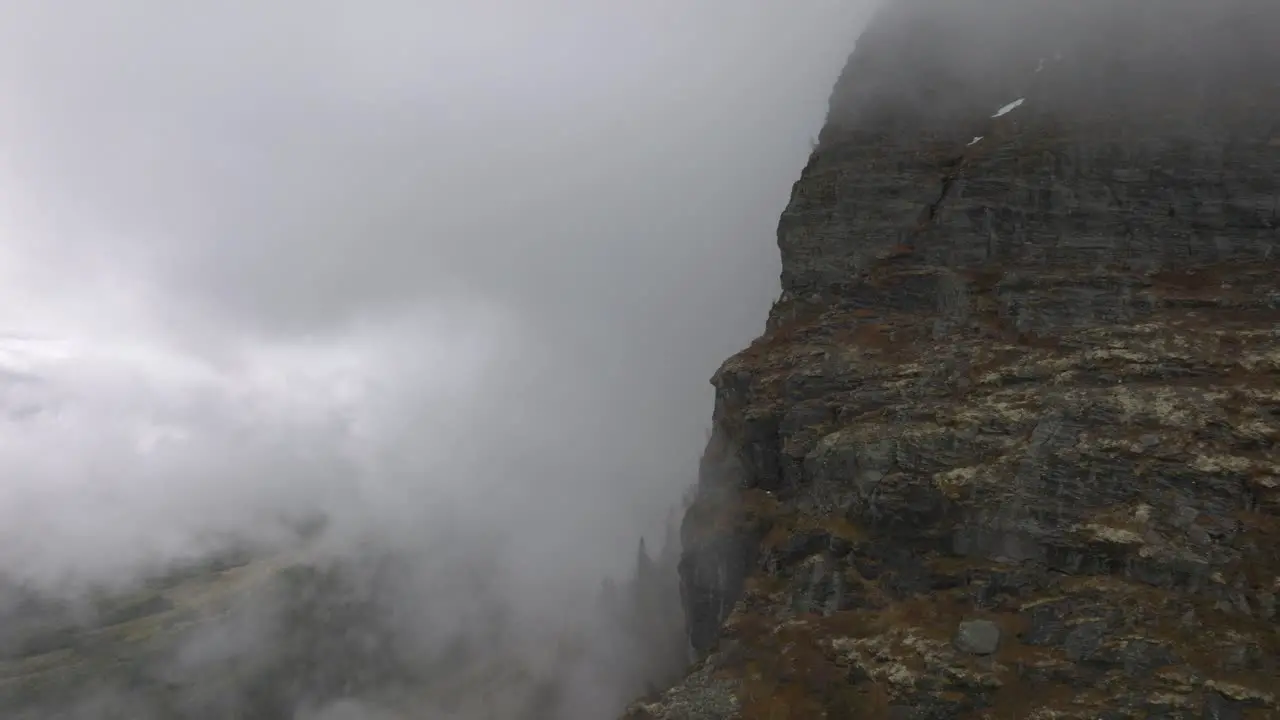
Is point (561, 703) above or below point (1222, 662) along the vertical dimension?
below

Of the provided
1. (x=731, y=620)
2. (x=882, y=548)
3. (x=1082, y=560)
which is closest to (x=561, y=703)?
(x=731, y=620)

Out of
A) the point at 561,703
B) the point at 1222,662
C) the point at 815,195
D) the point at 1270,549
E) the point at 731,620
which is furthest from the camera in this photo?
the point at 561,703

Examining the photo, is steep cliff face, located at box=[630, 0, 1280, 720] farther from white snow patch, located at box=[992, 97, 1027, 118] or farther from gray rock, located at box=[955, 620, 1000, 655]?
white snow patch, located at box=[992, 97, 1027, 118]

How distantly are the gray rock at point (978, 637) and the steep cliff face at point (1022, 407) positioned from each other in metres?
0.13

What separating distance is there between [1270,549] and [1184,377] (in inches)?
584

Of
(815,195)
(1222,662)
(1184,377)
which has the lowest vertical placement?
(1222,662)

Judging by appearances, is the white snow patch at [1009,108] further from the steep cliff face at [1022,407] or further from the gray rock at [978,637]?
the gray rock at [978,637]

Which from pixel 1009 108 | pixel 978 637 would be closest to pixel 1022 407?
pixel 978 637

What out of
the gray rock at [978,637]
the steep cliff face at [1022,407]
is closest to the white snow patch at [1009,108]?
the steep cliff face at [1022,407]

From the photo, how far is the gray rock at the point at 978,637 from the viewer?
50000 millimetres

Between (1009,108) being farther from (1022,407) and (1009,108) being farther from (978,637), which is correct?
(978,637)

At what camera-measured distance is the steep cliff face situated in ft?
159

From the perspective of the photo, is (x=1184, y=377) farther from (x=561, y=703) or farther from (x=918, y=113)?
(x=561, y=703)

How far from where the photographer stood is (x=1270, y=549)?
154 ft
